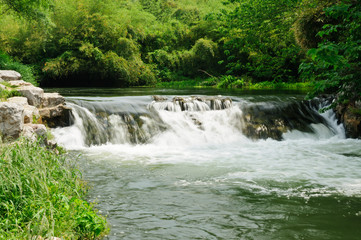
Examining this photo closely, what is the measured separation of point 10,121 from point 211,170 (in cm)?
380

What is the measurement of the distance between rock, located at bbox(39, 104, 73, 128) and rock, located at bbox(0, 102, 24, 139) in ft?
10.1

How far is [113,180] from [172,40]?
2698 cm

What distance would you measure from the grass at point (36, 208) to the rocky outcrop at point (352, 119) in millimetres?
9952

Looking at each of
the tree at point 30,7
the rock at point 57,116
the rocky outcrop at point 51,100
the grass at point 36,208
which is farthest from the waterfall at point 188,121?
the tree at point 30,7

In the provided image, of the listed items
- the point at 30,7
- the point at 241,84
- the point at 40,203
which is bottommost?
the point at 40,203

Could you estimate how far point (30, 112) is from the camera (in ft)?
25.5

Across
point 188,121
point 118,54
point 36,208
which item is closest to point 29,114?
point 36,208

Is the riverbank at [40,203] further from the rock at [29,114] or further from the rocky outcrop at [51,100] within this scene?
the rocky outcrop at [51,100]

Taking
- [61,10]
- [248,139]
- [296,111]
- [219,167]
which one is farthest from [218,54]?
[219,167]

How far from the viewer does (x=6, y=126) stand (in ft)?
20.4

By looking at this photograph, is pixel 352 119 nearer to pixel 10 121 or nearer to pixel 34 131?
pixel 34 131

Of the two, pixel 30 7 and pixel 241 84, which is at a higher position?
pixel 30 7

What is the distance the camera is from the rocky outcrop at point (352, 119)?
1155cm

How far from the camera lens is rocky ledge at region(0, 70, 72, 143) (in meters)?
6.25
